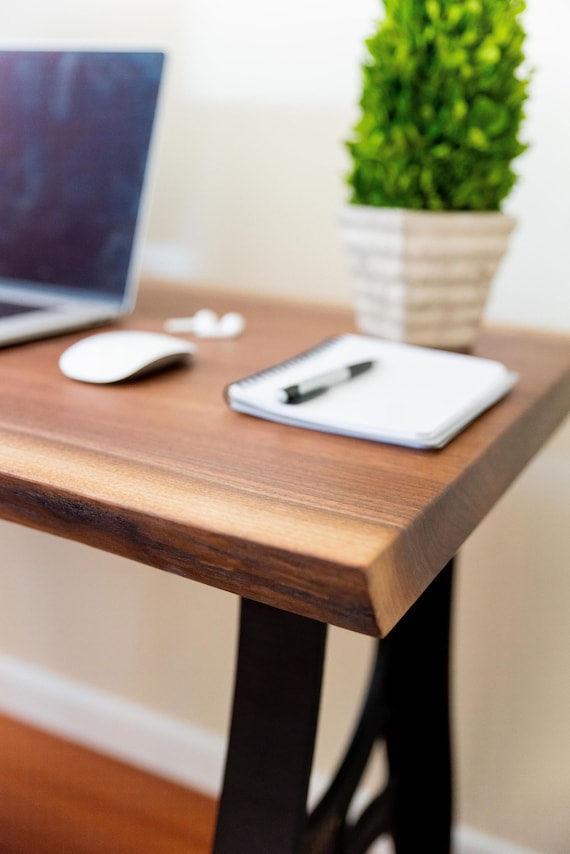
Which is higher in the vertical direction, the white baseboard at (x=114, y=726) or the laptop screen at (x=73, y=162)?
the laptop screen at (x=73, y=162)

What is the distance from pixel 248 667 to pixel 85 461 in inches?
6.5

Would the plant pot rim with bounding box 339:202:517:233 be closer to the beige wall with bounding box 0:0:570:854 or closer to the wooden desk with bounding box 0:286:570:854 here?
the wooden desk with bounding box 0:286:570:854

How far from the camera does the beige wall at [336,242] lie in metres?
0.86

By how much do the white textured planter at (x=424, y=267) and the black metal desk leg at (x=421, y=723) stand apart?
274 mm

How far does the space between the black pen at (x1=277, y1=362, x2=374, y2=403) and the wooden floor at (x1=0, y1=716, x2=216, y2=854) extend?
2.88 ft

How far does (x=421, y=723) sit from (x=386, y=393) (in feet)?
1.67

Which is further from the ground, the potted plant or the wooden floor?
the potted plant

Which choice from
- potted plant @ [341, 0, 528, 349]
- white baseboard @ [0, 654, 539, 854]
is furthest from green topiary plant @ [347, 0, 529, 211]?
white baseboard @ [0, 654, 539, 854]

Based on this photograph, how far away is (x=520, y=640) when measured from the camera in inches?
37.1

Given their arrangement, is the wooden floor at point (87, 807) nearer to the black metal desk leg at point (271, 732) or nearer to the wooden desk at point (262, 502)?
the wooden desk at point (262, 502)

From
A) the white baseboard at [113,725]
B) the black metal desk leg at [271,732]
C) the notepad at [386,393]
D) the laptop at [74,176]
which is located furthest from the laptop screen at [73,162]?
the white baseboard at [113,725]

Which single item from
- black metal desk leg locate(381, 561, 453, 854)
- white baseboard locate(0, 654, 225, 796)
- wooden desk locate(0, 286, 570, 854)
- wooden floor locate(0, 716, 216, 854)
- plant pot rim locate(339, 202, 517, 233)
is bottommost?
wooden floor locate(0, 716, 216, 854)

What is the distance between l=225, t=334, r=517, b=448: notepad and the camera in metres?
0.47

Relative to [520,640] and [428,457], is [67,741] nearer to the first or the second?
[520,640]
